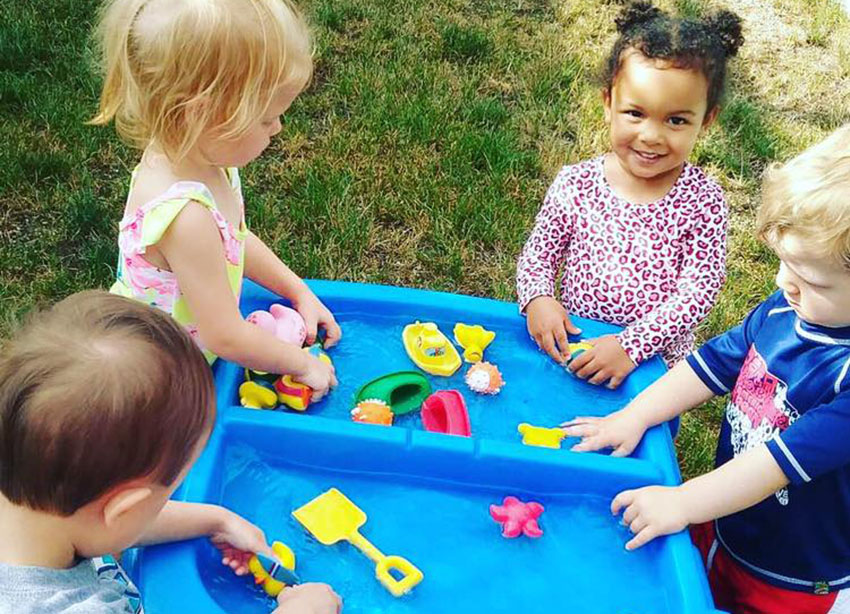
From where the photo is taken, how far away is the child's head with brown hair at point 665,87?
1657 mm

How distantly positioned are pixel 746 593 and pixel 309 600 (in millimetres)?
733

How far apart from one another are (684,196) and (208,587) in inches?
44.7

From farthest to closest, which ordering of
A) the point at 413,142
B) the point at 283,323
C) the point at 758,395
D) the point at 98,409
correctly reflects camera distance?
the point at 413,142
the point at 283,323
the point at 758,395
the point at 98,409

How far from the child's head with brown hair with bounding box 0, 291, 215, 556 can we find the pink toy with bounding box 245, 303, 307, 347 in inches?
25.0

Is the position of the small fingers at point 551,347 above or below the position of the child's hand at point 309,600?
above

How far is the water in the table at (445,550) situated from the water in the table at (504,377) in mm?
152

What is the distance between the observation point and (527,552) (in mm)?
1331

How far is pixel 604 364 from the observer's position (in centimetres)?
165

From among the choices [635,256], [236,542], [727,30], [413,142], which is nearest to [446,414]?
[236,542]

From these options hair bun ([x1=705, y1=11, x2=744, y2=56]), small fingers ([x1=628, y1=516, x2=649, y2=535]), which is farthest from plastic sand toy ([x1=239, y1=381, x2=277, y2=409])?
hair bun ([x1=705, y1=11, x2=744, y2=56])

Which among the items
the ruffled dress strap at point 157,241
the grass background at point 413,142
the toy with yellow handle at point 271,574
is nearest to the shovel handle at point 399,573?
the toy with yellow handle at point 271,574

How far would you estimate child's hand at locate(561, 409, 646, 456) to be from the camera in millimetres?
1491

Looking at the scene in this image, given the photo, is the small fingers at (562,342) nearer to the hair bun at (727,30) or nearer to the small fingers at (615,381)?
the small fingers at (615,381)

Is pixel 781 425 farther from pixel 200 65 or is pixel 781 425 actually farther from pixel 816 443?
pixel 200 65
